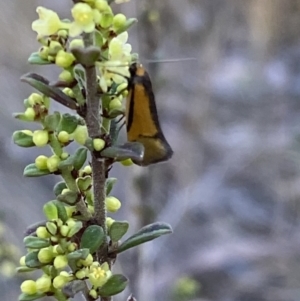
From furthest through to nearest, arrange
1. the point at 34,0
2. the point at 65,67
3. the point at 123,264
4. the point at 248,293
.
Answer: the point at 34,0 < the point at 248,293 < the point at 123,264 < the point at 65,67

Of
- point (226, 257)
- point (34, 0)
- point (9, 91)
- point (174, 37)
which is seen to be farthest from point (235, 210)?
point (34, 0)

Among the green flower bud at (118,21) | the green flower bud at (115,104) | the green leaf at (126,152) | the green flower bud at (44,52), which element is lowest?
the green leaf at (126,152)

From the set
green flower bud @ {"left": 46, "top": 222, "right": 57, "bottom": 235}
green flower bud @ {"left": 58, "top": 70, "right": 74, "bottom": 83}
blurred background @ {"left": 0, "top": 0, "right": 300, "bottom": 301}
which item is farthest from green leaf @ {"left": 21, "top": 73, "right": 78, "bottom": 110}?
blurred background @ {"left": 0, "top": 0, "right": 300, "bottom": 301}

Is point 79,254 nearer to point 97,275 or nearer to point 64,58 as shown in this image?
point 97,275

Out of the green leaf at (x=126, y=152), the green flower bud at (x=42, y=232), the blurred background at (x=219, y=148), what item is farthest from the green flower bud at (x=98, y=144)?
the blurred background at (x=219, y=148)

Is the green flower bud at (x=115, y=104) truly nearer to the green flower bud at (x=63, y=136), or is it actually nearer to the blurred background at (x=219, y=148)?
the green flower bud at (x=63, y=136)

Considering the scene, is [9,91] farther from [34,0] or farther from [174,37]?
[174,37]
